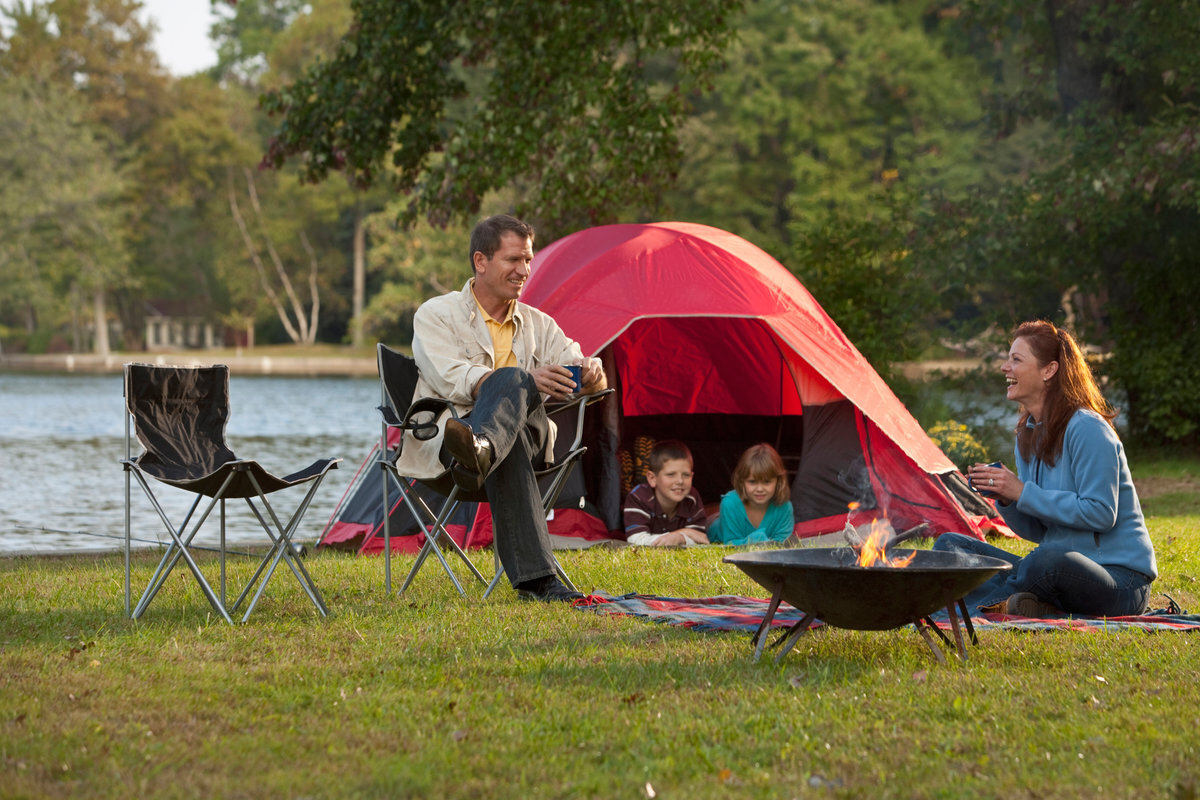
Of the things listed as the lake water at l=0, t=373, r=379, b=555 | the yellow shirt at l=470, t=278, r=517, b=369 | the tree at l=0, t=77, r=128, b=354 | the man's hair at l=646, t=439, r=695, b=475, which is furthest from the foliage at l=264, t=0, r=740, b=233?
the tree at l=0, t=77, r=128, b=354

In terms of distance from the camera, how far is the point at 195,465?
15.1 feet

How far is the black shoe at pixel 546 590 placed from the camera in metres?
4.45

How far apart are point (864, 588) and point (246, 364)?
134 ft

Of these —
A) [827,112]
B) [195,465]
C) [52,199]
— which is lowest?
[195,465]

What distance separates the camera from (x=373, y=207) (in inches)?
1837

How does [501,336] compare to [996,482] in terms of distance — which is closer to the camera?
[996,482]

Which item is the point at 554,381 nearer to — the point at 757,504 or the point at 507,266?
the point at 507,266

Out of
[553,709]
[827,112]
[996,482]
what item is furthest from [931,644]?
[827,112]

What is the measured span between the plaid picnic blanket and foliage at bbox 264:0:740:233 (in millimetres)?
6604

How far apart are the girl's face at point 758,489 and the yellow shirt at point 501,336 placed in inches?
74.5

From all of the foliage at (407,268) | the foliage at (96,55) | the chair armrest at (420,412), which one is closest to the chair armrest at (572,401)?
the chair armrest at (420,412)

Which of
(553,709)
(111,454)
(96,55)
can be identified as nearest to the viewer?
(553,709)

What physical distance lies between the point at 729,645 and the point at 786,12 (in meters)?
30.7

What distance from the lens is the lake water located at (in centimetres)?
845
